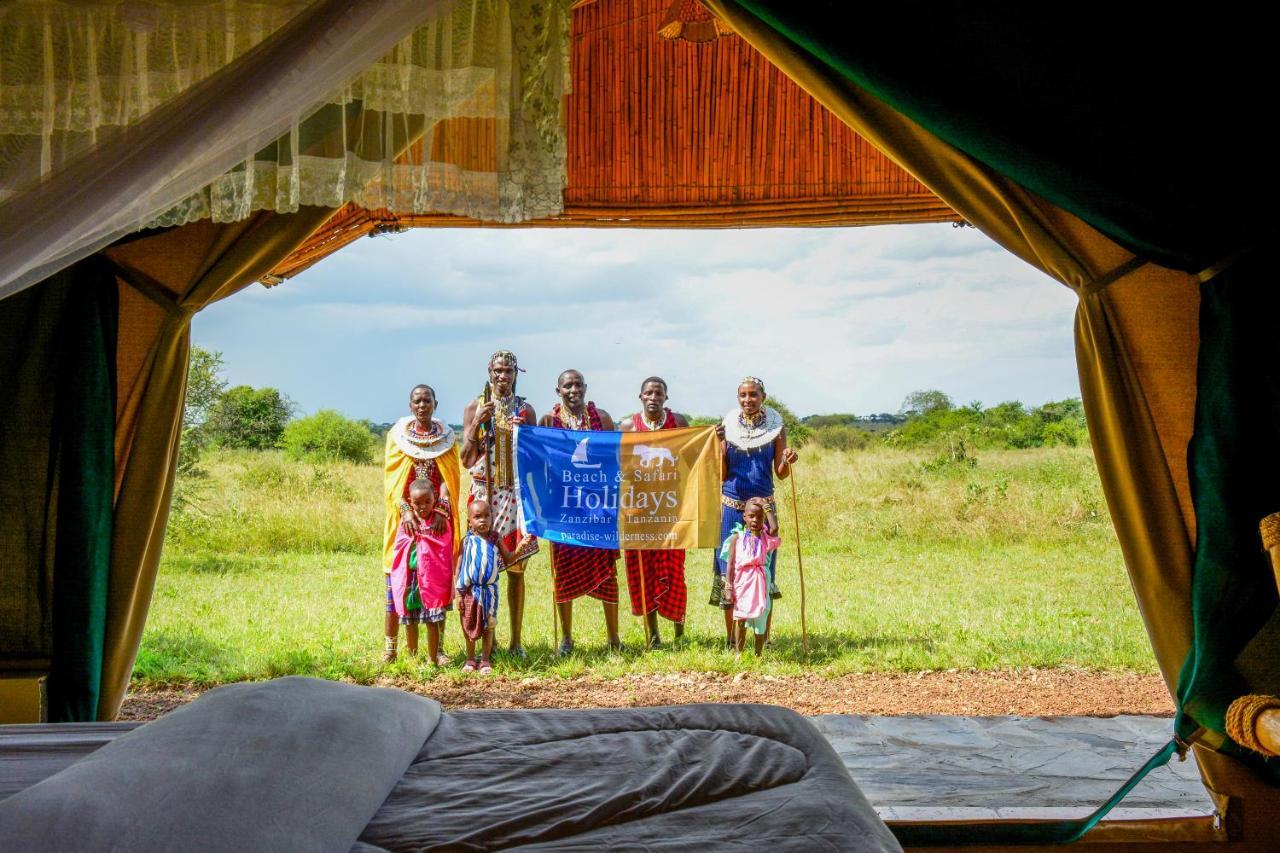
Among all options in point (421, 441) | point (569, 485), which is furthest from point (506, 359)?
point (569, 485)

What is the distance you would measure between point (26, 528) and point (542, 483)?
2457 millimetres

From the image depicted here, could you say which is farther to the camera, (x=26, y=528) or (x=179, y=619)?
(x=179, y=619)

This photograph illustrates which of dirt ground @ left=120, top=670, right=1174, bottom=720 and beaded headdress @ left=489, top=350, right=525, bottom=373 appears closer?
dirt ground @ left=120, top=670, right=1174, bottom=720

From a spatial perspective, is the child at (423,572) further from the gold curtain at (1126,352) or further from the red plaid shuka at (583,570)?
the gold curtain at (1126,352)

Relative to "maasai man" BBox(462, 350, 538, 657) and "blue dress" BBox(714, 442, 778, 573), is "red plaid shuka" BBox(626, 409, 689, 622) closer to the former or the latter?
"blue dress" BBox(714, 442, 778, 573)

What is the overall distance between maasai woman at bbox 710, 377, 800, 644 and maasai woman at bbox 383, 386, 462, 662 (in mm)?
1325

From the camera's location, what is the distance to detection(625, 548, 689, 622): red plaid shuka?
5320 mm

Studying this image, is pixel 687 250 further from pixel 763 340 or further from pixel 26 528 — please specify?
pixel 26 528

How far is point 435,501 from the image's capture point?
515cm

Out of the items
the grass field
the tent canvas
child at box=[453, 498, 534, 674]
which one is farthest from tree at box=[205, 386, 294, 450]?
the tent canvas

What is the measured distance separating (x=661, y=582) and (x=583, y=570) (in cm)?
41

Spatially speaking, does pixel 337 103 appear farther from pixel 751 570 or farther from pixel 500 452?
pixel 751 570

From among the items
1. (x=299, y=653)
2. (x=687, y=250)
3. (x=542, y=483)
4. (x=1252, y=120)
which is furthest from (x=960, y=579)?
(x=687, y=250)

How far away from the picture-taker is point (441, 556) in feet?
16.6
